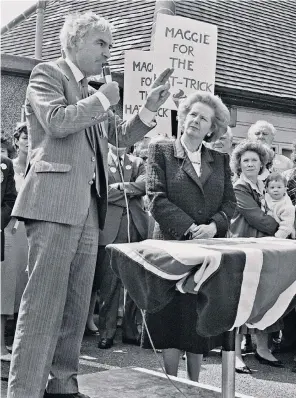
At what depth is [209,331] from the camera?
7.57 feet

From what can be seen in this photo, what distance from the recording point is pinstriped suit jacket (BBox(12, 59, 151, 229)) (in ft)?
9.43

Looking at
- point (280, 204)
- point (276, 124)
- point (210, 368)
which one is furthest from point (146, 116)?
point (276, 124)

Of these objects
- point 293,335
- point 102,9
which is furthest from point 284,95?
point 293,335

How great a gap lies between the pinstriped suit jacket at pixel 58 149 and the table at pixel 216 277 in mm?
462

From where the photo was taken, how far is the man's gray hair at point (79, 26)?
120 inches

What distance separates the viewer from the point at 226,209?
3717 mm

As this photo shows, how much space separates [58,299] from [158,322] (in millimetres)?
614

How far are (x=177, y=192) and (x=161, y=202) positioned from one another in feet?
0.41

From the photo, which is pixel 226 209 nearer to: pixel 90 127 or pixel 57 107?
pixel 90 127

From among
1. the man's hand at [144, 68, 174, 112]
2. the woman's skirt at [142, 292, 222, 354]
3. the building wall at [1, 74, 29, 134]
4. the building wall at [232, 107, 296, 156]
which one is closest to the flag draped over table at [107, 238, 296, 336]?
the woman's skirt at [142, 292, 222, 354]

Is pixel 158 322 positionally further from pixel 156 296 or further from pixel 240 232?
pixel 240 232

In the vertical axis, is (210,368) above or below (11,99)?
below

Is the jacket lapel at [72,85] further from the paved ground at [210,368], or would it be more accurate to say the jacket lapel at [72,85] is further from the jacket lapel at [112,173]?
the jacket lapel at [112,173]

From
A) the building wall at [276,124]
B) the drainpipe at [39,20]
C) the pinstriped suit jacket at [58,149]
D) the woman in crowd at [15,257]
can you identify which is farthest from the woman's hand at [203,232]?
the building wall at [276,124]
